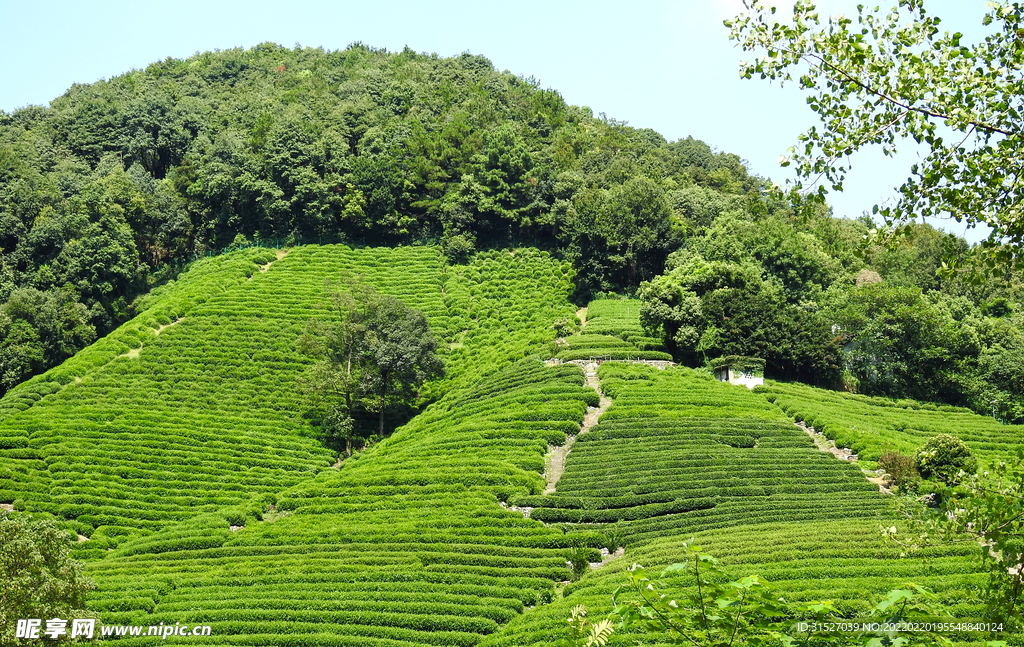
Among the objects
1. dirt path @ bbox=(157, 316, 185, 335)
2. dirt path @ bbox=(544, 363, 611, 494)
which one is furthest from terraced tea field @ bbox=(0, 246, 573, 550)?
dirt path @ bbox=(544, 363, 611, 494)

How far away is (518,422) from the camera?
41.4 meters

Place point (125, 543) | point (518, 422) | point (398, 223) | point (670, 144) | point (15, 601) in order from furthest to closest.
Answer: point (670, 144)
point (398, 223)
point (518, 422)
point (125, 543)
point (15, 601)

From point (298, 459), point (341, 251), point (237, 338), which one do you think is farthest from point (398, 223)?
point (298, 459)

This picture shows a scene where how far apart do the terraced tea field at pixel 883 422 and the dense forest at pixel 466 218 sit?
2.21 m

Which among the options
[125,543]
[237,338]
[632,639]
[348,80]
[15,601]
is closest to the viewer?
[15,601]

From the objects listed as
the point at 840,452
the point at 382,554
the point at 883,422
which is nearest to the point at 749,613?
the point at 382,554

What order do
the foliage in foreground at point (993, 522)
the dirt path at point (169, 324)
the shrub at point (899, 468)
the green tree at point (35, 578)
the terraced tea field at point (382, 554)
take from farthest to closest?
1. the dirt path at point (169, 324)
2. the shrub at point (899, 468)
3. the terraced tea field at point (382, 554)
4. the green tree at point (35, 578)
5. the foliage in foreground at point (993, 522)

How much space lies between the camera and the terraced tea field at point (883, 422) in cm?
3831

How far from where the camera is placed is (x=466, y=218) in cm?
6788

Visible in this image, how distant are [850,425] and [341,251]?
135ft

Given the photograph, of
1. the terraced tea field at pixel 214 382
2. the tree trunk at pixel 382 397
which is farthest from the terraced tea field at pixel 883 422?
the tree trunk at pixel 382 397

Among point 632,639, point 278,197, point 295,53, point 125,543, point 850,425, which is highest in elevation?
point 295,53

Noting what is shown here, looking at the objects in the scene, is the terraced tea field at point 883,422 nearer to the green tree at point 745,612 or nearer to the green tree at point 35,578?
the green tree at point 35,578

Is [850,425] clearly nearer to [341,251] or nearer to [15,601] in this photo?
[15,601]
